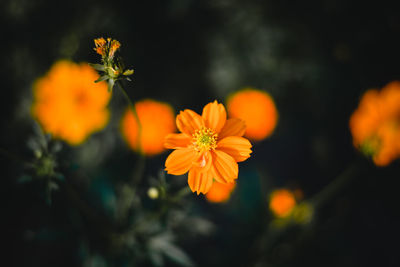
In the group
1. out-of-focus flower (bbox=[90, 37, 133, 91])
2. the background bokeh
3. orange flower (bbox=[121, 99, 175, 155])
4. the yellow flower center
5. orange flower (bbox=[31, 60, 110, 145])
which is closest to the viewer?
out-of-focus flower (bbox=[90, 37, 133, 91])

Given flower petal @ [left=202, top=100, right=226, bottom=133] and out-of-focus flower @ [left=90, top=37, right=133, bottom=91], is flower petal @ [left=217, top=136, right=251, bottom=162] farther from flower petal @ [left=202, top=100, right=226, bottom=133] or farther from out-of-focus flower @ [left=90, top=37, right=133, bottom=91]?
out-of-focus flower @ [left=90, top=37, right=133, bottom=91]

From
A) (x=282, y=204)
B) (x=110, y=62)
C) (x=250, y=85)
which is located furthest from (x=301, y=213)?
(x=110, y=62)

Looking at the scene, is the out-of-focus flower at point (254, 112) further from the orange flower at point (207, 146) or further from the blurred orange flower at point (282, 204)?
the orange flower at point (207, 146)

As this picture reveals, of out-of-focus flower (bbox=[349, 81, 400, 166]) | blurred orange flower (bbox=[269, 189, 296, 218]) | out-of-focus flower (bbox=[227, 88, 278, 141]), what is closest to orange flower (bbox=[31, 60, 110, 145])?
out-of-focus flower (bbox=[227, 88, 278, 141])

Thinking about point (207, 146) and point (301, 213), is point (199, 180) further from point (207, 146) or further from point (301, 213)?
point (301, 213)

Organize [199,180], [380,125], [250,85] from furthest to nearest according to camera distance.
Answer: [250,85]
[380,125]
[199,180]

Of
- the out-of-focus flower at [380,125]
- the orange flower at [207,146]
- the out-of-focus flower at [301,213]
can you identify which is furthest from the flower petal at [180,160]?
the out-of-focus flower at [301,213]
